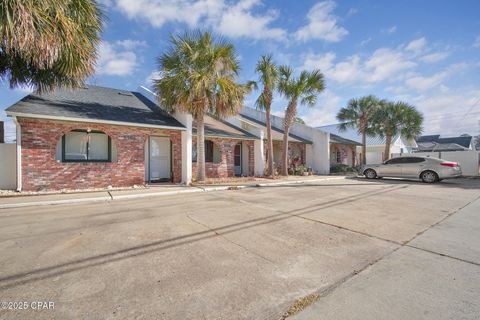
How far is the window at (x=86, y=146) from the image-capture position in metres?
10.1

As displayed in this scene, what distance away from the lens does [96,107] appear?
1112cm

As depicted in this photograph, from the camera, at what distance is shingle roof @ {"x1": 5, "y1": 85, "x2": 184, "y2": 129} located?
9.23 m

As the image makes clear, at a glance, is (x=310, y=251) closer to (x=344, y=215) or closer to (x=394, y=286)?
(x=394, y=286)

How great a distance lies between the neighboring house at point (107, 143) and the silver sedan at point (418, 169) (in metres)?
7.65

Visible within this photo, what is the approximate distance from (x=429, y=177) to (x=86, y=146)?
59.1ft

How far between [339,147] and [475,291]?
2167 centimetres

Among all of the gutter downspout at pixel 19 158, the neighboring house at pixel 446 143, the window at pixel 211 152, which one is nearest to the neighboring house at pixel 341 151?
the window at pixel 211 152

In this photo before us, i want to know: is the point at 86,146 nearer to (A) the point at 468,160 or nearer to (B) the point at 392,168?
(B) the point at 392,168

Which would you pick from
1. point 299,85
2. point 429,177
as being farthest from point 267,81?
point 429,177

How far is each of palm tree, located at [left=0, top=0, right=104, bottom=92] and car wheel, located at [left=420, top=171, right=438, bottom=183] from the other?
17.3 m

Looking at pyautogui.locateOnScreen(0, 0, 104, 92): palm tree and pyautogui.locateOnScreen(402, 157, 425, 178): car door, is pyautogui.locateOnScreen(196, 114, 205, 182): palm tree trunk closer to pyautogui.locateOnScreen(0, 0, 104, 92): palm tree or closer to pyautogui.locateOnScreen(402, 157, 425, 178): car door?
pyautogui.locateOnScreen(0, 0, 104, 92): palm tree

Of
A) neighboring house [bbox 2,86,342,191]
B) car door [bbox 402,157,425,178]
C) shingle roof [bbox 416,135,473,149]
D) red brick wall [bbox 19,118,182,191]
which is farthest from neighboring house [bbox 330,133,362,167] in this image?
shingle roof [bbox 416,135,473,149]

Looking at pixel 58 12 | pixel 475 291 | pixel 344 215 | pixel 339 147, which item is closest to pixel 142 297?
pixel 475 291

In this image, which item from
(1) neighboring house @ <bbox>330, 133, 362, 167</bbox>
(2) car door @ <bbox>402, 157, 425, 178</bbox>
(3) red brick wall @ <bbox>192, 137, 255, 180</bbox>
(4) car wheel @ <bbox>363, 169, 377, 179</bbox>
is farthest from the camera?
A: (1) neighboring house @ <bbox>330, 133, 362, 167</bbox>
